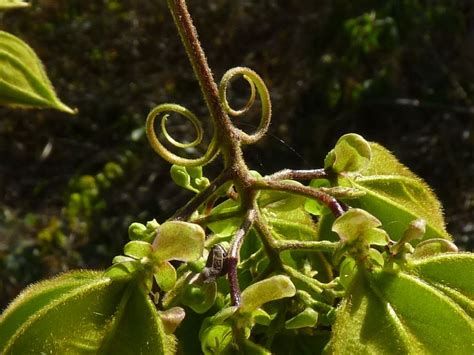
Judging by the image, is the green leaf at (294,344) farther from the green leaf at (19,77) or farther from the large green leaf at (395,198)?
the green leaf at (19,77)

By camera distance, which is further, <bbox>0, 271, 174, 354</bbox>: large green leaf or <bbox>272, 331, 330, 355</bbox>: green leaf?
<bbox>272, 331, 330, 355</bbox>: green leaf

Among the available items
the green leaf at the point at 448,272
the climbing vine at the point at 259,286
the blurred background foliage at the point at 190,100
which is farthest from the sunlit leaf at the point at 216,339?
the blurred background foliage at the point at 190,100

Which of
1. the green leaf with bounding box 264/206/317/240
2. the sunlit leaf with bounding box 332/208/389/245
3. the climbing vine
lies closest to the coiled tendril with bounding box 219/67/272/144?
the climbing vine

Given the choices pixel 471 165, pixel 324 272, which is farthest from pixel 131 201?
pixel 324 272

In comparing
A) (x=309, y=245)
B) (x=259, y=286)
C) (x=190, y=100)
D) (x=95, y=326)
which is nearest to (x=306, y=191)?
(x=309, y=245)

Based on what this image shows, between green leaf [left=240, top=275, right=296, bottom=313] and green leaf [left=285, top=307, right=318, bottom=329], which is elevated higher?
green leaf [left=240, top=275, right=296, bottom=313]

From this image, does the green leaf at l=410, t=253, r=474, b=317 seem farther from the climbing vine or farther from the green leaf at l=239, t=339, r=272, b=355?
the green leaf at l=239, t=339, r=272, b=355
